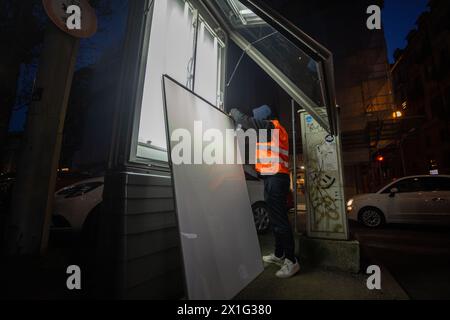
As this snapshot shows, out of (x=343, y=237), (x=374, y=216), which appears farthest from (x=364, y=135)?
(x=343, y=237)

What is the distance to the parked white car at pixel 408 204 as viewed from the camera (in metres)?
6.02

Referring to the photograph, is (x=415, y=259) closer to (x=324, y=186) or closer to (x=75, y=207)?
(x=324, y=186)

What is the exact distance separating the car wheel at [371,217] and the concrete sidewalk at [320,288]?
4786 millimetres

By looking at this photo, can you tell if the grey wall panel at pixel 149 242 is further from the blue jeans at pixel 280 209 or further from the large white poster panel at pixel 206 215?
the blue jeans at pixel 280 209

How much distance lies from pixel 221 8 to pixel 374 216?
6.92 metres

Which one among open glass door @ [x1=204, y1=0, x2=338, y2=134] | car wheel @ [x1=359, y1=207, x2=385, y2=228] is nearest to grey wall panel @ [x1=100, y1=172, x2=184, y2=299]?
open glass door @ [x1=204, y1=0, x2=338, y2=134]

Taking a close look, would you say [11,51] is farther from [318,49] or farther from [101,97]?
[318,49]

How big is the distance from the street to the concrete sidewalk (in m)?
0.26

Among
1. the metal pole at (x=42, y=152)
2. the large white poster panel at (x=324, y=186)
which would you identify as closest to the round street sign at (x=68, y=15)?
the metal pole at (x=42, y=152)

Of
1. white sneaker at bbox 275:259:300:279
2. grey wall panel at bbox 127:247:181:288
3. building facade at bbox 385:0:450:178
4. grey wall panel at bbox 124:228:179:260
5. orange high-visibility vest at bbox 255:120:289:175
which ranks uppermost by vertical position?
building facade at bbox 385:0:450:178

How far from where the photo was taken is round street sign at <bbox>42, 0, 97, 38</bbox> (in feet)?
9.07

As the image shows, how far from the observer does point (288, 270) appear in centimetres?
252

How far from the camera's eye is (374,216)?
22.2ft

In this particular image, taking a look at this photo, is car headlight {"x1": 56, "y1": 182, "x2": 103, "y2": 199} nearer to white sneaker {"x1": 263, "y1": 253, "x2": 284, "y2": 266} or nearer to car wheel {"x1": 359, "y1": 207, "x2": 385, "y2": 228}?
white sneaker {"x1": 263, "y1": 253, "x2": 284, "y2": 266}
